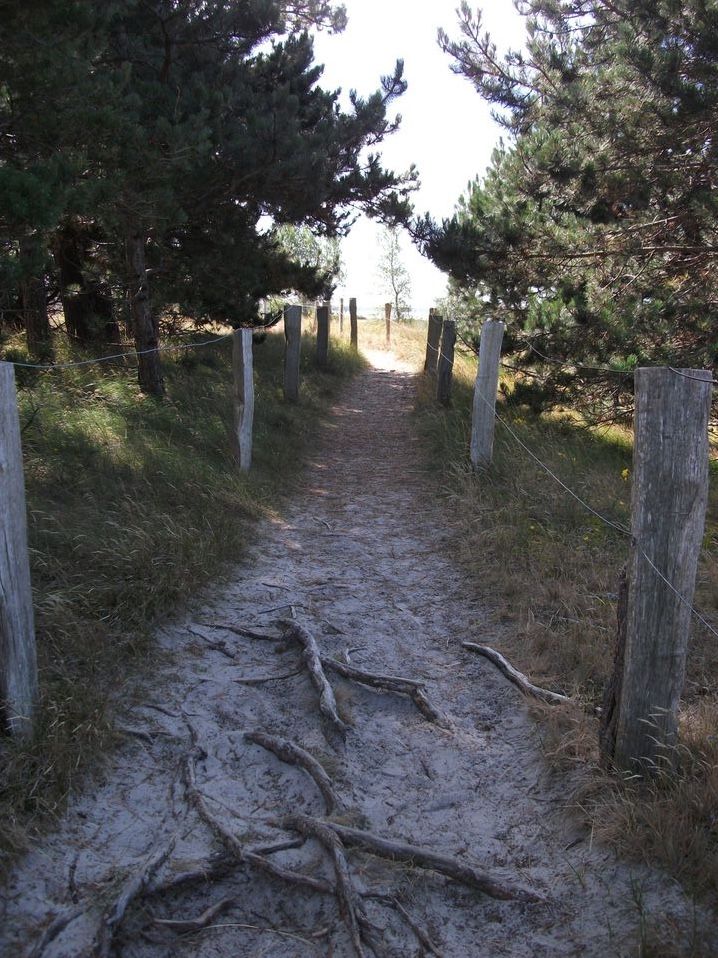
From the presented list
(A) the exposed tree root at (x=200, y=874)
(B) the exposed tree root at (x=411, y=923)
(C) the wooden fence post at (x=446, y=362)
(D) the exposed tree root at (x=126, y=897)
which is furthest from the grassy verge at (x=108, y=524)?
(C) the wooden fence post at (x=446, y=362)

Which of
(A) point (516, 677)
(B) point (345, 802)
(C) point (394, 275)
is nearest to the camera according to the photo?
(B) point (345, 802)

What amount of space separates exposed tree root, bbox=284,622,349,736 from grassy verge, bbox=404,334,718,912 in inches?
41.6

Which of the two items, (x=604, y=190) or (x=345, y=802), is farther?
(x=604, y=190)

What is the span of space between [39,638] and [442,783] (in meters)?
2.15

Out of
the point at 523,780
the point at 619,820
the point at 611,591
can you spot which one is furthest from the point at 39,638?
the point at 611,591

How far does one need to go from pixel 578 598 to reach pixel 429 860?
232 centimetres

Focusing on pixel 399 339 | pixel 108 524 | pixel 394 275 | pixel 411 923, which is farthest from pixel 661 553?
pixel 394 275

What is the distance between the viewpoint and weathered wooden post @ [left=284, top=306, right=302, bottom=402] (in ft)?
36.1

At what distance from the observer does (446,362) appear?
1078 cm

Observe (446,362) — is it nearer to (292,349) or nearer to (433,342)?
(292,349)

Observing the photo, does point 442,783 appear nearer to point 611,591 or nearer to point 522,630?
point 522,630

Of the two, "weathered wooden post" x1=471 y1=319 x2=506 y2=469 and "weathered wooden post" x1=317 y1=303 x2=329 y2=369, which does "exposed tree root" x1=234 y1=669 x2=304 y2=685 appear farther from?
"weathered wooden post" x1=317 y1=303 x2=329 y2=369

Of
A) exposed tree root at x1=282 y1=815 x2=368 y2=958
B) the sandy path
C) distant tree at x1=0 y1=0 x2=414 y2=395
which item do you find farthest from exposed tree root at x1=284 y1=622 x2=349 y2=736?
distant tree at x1=0 y1=0 x2=414 y2=395

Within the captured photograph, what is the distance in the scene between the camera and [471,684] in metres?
4.27
